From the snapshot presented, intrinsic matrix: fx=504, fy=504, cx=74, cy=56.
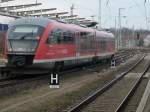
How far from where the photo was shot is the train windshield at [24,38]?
24.9 meters

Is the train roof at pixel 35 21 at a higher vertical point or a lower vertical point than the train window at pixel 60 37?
higher

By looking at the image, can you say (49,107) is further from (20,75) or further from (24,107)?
(20,75)

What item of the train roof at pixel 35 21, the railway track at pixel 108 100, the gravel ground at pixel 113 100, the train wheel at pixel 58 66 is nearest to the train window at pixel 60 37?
the train roof at pixel 35 21

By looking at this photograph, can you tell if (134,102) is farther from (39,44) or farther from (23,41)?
(23,41)

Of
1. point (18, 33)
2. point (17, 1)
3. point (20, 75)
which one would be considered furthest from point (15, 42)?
point (17, 1)

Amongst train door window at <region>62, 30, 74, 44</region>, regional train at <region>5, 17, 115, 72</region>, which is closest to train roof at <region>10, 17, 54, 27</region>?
regional train at <region>5, 17, 115, 72</region>

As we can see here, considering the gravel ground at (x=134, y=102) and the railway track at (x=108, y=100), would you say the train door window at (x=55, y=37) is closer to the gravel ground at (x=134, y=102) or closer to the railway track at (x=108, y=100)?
the railway track at (x=108, y=100)

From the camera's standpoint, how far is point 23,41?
2503 cm

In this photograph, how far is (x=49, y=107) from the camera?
15.9m

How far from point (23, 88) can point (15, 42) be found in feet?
14.1

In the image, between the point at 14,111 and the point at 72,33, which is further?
the point at 72,33

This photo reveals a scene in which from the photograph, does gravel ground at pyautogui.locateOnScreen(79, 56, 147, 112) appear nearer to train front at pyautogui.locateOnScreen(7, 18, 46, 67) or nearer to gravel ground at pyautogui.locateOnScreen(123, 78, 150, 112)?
gravel ground at pyautogui.locateOnScreen(123, 78, 150, 112)

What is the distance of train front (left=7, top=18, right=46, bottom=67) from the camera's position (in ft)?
80.9

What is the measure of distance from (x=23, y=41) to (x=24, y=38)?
169mm
